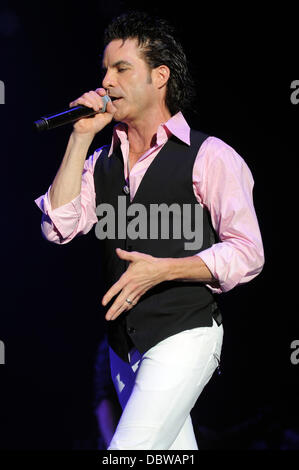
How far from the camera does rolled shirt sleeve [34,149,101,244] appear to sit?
6.10 ft

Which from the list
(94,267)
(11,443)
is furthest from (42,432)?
(94,267)

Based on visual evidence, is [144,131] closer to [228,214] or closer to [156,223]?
[156,223]

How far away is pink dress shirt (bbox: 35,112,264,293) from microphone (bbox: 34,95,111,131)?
261mm

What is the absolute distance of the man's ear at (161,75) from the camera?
208 centimetres

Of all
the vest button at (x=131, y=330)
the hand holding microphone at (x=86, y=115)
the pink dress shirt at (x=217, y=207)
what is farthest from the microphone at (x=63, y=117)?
the vest button at (x=131, y=330)

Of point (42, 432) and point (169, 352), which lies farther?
point (42, 432)

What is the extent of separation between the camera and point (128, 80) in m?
1.98

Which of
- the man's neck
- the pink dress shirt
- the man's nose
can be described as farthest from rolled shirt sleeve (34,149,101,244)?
the man's nose

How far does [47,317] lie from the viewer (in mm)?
3195

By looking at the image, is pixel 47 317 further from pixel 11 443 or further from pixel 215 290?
pixel 215 290

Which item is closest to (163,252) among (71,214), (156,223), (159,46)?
(156,223)

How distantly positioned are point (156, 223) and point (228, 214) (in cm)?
24
